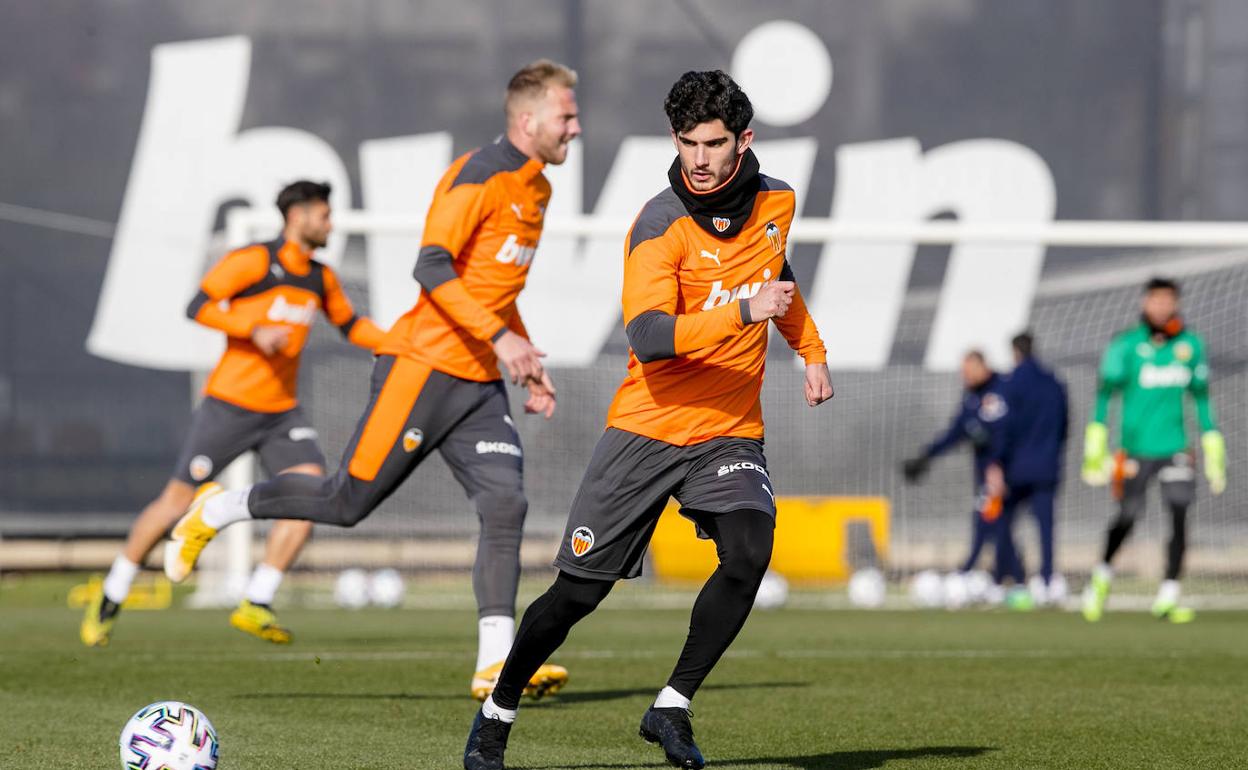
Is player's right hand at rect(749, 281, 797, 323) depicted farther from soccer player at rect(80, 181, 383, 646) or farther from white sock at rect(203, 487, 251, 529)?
soccer player at rect(80, 181, 383, 646)

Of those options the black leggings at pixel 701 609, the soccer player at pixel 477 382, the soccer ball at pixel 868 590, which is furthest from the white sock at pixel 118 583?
the soccer ball at pixel 868 590

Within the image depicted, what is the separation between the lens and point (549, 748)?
5977 mm

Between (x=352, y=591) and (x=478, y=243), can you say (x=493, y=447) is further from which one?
(x=352, y=591)

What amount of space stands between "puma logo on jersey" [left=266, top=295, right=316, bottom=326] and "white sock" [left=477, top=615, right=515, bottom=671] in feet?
11.1

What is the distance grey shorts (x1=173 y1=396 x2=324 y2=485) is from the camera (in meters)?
10.1

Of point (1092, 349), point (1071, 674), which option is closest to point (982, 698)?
point (1071, 674)

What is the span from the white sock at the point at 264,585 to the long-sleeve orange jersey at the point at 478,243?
6.94 feet

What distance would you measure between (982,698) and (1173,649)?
10.2 ft

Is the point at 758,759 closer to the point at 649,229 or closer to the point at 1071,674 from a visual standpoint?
the point at 649,229

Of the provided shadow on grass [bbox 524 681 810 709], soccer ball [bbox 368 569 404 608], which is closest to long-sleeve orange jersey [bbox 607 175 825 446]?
shadow on grass [bbox 524 681 810 709]

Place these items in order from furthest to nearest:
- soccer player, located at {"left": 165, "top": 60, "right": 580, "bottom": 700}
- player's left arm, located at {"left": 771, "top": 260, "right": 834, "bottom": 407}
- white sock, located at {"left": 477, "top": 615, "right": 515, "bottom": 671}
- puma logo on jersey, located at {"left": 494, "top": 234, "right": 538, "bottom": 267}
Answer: puma logo on jersey, located at {"left": 494, "top": 234, "right": 538, "bottom": 267}, soccer player, located at {"left": 165, "top": 60, "right": 580, "bottom": 700}, white sock, located at {"left": 477, "top": 615, "right": 515, "bottom": 671}, player's left arm, located at {"left": 771, "top": 260, "right": 834, "bottom": 407}

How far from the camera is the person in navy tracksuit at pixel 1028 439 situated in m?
15.5

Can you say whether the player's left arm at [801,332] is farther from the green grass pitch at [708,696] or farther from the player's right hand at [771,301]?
the green grass pitch at [708,696]

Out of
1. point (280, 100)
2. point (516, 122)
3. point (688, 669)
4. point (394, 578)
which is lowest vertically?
point (394, 578)
